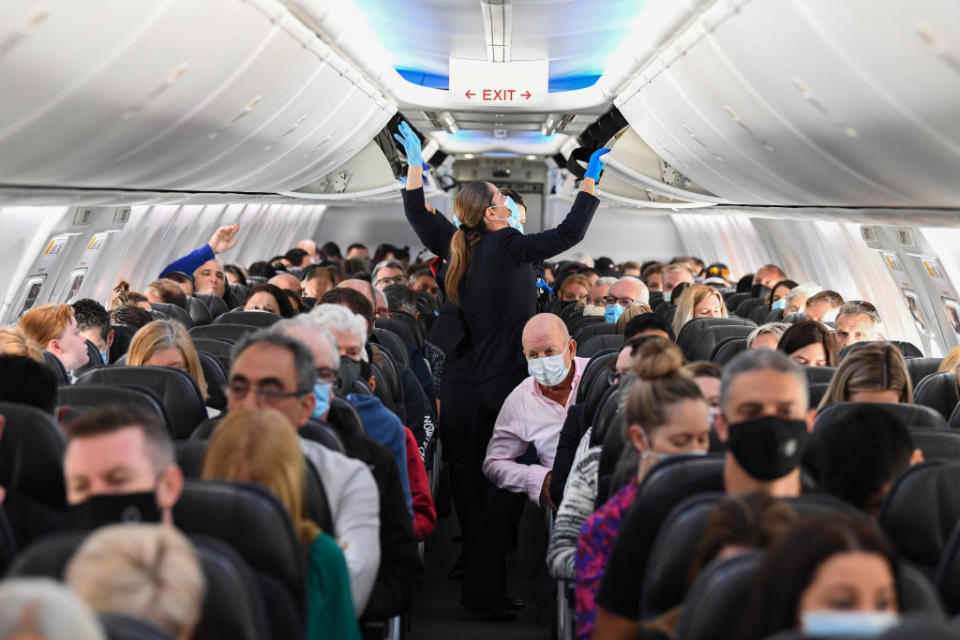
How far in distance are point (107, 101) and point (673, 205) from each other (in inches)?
656

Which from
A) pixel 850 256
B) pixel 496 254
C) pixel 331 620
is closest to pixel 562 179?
pixel 850 256

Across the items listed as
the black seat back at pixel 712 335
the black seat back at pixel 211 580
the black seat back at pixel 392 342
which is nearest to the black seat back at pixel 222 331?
the black seat back at pixel 392 342

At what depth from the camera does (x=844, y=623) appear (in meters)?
2.26

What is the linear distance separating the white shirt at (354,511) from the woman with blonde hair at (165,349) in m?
2.17

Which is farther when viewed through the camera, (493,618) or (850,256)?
(850,256)

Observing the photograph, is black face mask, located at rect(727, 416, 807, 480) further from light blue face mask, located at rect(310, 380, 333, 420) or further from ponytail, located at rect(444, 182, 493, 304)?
ponytail, located at rect(444, 182, 493, 304)

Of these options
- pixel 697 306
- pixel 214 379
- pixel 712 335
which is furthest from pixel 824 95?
pixel 214 379

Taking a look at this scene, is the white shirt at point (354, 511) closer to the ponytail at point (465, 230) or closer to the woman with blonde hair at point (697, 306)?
the ponytail at point (465, 230)

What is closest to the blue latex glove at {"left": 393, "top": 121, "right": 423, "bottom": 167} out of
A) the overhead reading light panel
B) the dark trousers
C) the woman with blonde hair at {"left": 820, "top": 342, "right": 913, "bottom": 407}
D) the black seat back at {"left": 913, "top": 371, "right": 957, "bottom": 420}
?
the overhead reading light panel

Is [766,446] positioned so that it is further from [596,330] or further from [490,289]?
[596,330]

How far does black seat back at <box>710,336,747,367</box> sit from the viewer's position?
7547 mm

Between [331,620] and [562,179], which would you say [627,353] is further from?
[562,179]

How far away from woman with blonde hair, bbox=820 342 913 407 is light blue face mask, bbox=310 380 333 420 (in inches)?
86.9

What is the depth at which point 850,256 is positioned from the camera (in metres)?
16.5
